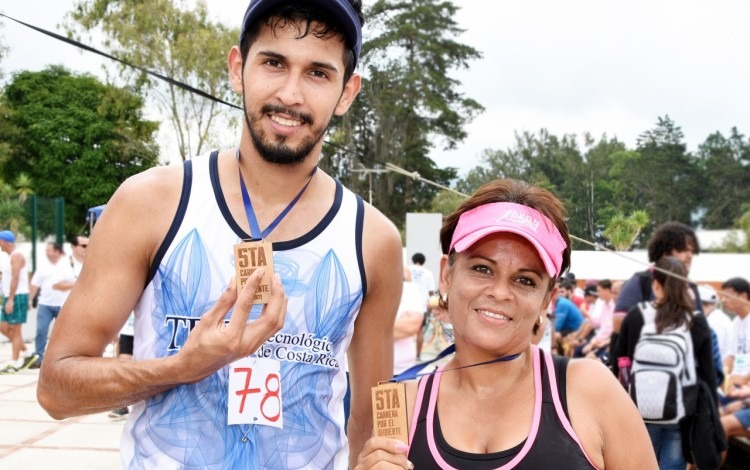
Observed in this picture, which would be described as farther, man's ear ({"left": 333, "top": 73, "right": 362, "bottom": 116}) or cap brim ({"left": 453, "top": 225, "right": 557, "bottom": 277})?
man's ear ({"left": 333, "top": 73, "right": 362, "bottom": 116})

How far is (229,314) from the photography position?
188 cm

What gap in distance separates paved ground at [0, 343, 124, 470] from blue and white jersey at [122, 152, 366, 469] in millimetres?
5213

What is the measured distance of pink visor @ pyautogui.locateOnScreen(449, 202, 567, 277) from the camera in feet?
6.46

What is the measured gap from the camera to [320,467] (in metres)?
1.96

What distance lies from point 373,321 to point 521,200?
0.52 metres

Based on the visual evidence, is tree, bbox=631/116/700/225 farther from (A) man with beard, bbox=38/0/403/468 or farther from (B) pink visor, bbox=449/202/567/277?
(A) man with beard, bbox=38/0/403/468

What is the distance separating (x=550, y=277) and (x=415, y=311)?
4.33 m

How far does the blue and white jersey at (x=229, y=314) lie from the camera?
73.3 inches

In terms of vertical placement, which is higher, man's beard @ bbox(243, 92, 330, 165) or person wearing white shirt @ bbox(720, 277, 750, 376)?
man's beard @ bbox(243, 92, 330, 165)

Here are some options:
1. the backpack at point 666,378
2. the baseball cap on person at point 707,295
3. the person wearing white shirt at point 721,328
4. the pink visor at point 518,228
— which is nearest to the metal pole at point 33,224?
the person wearing white shirt at point 721,328

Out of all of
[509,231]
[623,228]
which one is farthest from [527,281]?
[623,228]

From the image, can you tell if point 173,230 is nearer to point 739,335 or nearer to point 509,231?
point 509,231

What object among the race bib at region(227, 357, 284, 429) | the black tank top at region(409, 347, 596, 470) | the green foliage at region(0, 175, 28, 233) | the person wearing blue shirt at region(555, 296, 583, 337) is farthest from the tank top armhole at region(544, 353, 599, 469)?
the green foliage at region(0, 175, 28, 233)

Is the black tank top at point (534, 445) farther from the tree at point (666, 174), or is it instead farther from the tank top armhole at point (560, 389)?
the tree at point (666, 174)
